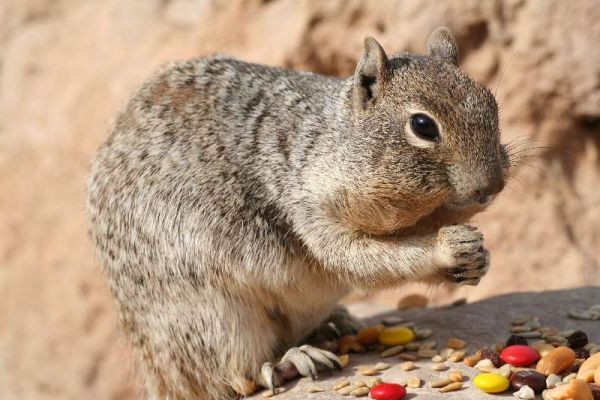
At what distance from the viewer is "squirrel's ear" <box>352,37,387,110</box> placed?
143 inches

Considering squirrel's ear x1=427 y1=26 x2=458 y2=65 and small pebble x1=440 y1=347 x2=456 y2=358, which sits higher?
squirrel's ear x1=427 y1=26 x2=458 y2=65

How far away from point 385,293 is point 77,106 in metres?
3.10

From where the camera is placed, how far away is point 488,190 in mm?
3311

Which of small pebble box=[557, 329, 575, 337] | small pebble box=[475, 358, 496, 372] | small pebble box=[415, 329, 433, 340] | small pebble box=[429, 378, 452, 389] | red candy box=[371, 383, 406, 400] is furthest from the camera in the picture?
small pebble box=[415, 329, 433, 340]

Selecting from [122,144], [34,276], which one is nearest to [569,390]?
[122,144]

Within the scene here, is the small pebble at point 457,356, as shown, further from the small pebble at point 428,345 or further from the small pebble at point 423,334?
the small pebble at point 423,334

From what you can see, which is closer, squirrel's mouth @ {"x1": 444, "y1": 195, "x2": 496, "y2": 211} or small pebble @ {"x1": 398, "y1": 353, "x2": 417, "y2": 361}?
squirrel's mouth @ {"x1": 444, "y1": 195, "x2": 496, "y2": 211}

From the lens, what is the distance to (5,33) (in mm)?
8008

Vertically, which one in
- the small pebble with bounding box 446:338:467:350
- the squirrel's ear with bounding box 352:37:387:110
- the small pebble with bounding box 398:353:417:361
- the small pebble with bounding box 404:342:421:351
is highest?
the squirrel's ear with bounding box 352:37:387:110

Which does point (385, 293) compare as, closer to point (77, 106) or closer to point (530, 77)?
point (530, 77)

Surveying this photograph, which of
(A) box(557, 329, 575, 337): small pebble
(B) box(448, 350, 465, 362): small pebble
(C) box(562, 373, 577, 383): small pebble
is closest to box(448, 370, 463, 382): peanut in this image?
(B) box(448, 350, 465, 362): small pebble

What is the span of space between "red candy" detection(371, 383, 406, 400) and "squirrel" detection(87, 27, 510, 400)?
1.41 ft

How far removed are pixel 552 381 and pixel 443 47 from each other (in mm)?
1529

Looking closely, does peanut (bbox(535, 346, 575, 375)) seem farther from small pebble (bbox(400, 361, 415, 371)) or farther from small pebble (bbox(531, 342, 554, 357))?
small pebble (bbox(400, 361, 415, 371))
